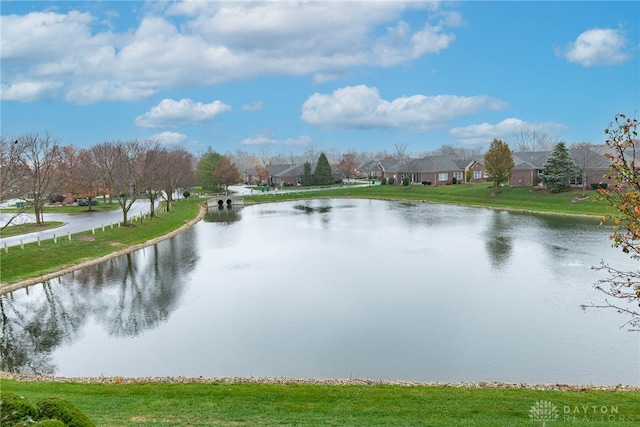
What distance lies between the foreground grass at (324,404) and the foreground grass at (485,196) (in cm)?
3225

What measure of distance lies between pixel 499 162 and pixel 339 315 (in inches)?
1906

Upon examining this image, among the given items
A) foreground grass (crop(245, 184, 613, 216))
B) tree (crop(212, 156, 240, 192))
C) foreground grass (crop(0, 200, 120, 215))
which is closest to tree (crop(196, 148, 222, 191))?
tree (crop(212, 156, 240, 192))

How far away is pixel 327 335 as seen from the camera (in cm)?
1680

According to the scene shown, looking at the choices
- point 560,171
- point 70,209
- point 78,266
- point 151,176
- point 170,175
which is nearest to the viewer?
point 78,266

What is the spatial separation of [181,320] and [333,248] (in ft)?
50.9

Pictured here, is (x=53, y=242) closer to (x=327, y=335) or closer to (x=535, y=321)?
(x=327, y=335)

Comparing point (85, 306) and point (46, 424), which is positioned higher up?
point (46, 424)

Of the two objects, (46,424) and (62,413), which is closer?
(46,424)

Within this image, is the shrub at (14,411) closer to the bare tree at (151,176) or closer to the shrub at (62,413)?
the shrub at (62,413)

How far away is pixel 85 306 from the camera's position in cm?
2125

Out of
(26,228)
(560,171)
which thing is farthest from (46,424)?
(560,171)

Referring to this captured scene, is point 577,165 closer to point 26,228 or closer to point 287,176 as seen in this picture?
point 26,228

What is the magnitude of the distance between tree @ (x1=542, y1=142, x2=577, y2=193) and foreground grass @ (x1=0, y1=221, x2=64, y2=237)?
2056 inches

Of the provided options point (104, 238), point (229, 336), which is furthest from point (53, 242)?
point (229, 336)
